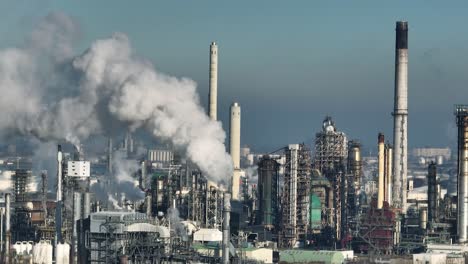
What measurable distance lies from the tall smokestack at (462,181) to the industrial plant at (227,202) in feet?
0.15

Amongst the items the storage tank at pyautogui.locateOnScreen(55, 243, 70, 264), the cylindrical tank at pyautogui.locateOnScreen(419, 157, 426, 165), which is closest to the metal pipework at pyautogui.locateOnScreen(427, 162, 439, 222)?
the cylindrical tank at pyautogui.locateOnScreen(419, 157, 426, 165)

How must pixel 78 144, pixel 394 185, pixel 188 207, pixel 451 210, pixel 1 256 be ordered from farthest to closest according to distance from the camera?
pixel 394 185 → pixel 451 210 → pixel 188 207 → pixel 78 144 → pixel 1 256

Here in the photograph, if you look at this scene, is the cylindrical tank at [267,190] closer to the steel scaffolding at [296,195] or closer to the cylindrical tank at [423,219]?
the steel scaffolding at [296,195]

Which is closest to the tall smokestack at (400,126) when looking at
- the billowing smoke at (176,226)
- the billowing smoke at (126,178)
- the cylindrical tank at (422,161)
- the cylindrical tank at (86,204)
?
the billowing smoke at (126,178)

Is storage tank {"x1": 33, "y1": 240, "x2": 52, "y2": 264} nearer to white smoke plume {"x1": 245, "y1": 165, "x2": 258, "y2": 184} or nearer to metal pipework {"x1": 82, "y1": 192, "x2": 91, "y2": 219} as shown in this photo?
metal pipework {"x1": 82, "y1": 192, "x2": 91, "y2": 219}

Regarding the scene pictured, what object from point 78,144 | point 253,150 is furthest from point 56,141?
point 253,150

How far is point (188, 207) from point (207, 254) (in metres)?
11.0

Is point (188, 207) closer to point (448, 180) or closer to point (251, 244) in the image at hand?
point (251, 244)

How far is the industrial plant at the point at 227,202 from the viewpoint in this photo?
1742 inches

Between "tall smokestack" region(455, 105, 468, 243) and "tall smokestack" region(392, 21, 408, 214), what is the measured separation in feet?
27.3

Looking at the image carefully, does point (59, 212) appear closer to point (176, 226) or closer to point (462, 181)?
point (176, 226)

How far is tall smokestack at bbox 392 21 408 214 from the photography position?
65.4m

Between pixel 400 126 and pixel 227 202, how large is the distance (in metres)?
22.0

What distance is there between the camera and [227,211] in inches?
1748
